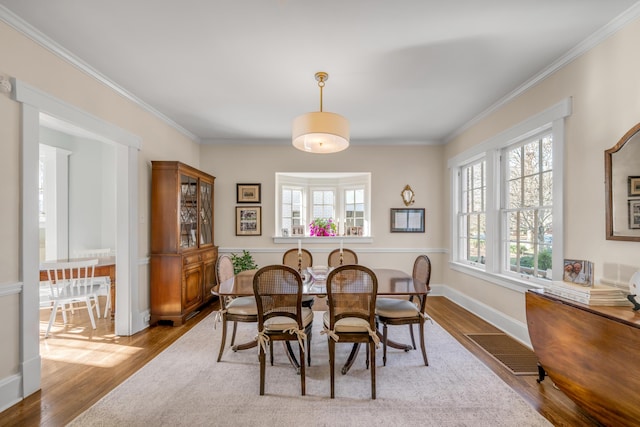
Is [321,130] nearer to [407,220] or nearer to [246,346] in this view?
[246,346]

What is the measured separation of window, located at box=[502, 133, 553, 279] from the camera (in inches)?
123

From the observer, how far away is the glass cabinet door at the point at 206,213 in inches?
183

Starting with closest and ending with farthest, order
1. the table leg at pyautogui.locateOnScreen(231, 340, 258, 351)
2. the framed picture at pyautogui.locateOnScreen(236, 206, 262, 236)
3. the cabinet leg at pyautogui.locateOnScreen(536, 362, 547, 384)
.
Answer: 1. the cabinet leg at pyautogui.locateOnScreen(536, 362, 547, 384)
2. the table leg at pyautogui.locateOnScreen(231, 340, 258, 351)
3. the framed picture at pyautogui.locateOnScreen(236, 206, 262, 236)

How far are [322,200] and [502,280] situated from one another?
3.30 meters

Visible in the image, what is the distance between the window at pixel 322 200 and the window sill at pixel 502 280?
67.4 inches

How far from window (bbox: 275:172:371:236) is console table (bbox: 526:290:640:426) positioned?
3.45 m

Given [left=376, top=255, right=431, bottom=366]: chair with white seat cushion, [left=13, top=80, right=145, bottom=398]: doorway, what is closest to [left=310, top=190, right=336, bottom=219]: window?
[left=376, top=255, right=431, bottom=366]: chair with white seat cushion

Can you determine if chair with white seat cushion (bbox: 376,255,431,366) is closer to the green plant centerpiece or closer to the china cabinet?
the china cabinet

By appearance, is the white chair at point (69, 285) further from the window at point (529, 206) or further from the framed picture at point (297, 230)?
the window at point (529, 206)

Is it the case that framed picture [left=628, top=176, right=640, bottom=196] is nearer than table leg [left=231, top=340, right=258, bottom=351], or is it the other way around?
framed picture [left=628, top=176, right=640, bottom=196]

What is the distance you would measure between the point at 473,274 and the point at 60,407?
4.44 metres

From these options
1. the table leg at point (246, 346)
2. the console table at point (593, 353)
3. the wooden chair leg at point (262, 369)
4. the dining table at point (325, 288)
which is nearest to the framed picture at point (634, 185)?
the console table at point (593, 353)

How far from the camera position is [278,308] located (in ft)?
7.77

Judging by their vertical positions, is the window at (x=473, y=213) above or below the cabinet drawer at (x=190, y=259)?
above
